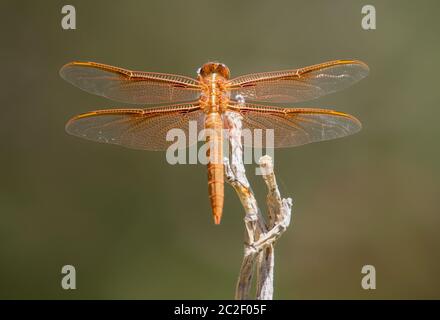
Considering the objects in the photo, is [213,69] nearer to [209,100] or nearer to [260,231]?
[209,100]

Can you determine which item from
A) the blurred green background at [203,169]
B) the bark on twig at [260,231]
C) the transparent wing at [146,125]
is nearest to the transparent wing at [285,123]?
the transparent wing at [146,125]

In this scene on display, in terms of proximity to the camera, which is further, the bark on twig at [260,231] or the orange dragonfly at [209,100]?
the orange dragonfly at [209,100]

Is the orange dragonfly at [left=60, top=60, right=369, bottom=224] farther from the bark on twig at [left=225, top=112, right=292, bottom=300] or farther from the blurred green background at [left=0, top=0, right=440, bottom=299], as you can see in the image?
the blurred green background at [left=0, top=0, right=440, bottom=299]

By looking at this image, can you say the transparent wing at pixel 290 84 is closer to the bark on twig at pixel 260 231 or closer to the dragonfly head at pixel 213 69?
the dragonfly head at pixel 213 69

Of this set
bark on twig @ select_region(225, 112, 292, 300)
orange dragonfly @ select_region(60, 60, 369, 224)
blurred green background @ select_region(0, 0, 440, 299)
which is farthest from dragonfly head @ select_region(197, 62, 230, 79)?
blurred green background @ select_region(0, 0, 440, 299)

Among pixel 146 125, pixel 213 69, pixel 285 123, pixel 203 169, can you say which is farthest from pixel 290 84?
pixel 203 169

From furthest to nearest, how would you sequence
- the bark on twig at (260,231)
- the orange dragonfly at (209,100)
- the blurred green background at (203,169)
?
the blurred green background at (203,169)
the orange dragonfly at (209,100)
the bark on twig at (260,231)
